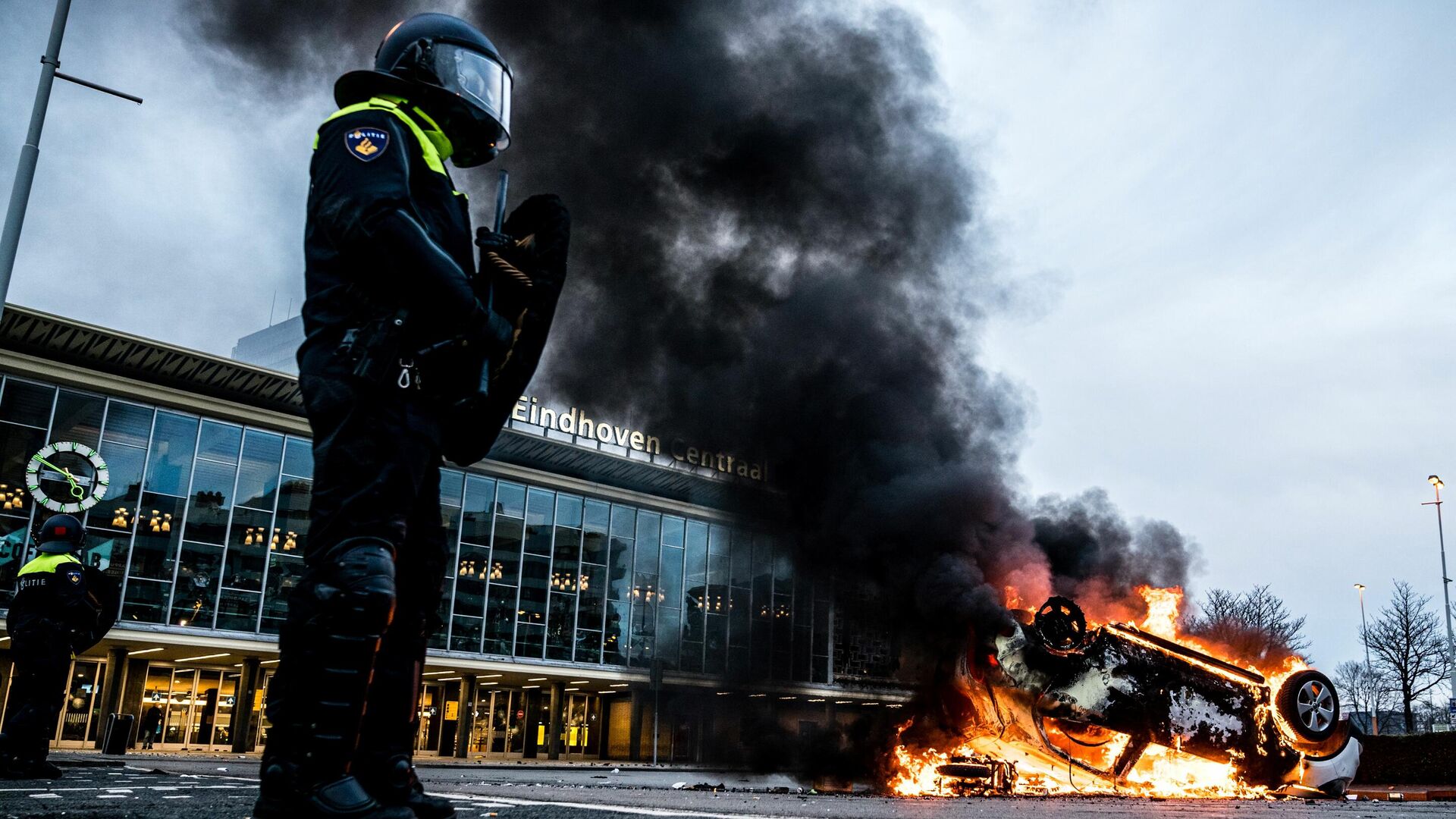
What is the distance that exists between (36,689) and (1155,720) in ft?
36.0

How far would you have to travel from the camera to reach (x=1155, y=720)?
1161cm

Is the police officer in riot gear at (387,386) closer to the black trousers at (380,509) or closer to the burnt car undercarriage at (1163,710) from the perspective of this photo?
the black trousers at (380,509)

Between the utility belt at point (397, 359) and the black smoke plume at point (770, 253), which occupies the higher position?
the black smoke plume at point (770, 253)

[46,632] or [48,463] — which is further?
[48,463]

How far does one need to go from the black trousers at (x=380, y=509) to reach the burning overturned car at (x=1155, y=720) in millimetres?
10637

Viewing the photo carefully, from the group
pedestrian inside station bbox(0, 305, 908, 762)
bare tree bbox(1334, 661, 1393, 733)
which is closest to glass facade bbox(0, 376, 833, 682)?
pedestrian inside station bbox(0, 305, 908, 762)

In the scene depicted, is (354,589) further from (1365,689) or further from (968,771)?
(1365,689)

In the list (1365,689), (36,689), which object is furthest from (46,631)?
(1365,689)

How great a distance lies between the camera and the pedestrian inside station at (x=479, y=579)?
70.3 ft

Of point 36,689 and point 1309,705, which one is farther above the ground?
point 1309,705

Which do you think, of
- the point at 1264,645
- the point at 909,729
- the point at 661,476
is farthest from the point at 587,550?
the point at 1264,645

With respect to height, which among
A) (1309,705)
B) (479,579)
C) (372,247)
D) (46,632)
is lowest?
(1309,705)

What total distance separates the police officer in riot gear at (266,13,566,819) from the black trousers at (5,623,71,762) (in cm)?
531

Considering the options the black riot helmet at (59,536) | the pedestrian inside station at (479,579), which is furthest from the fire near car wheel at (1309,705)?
the black riot helmet at (59,536)
